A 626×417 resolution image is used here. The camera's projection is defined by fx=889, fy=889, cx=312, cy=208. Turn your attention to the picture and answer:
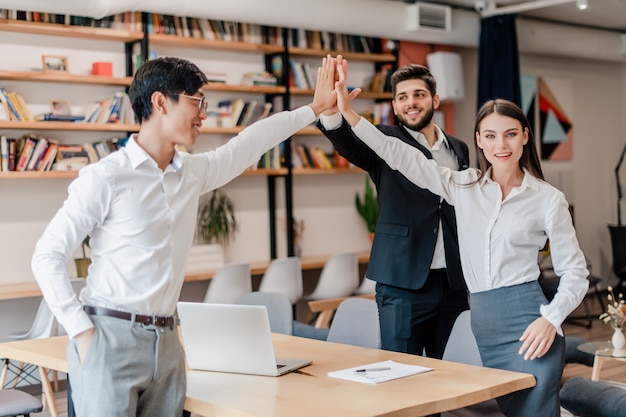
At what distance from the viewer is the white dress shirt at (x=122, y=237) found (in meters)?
2.17

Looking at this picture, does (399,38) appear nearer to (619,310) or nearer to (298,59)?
(298,59)

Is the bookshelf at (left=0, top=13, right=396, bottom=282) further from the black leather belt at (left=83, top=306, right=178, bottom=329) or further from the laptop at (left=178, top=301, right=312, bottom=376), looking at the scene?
the black leather belt at (left=83, top=306, right=178, bottom=329)

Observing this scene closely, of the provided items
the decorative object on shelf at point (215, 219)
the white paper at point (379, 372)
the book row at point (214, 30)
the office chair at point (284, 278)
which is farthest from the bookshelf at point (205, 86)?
the white paper at point (379, 372)

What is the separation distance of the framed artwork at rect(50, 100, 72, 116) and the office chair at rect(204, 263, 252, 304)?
159 cm

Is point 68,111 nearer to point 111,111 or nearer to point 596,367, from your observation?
point 111,111

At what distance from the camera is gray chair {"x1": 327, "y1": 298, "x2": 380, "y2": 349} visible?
145 inches

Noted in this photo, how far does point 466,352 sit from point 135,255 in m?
1.53

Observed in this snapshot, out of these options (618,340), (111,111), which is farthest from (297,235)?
(618,340)

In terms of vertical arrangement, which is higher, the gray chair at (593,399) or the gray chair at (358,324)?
the gray chair at (358,324)

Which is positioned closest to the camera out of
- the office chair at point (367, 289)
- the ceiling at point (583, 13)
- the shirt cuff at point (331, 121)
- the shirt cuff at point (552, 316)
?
the shirt cuff at point (552, 316)

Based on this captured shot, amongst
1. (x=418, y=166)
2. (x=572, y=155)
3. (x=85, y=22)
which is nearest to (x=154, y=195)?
(x=418, y=166)

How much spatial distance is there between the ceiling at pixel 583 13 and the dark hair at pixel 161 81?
19.2ft

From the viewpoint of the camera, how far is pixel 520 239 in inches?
108

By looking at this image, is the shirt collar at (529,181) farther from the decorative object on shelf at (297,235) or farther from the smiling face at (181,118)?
the decorative object on shelf at (297,235)
